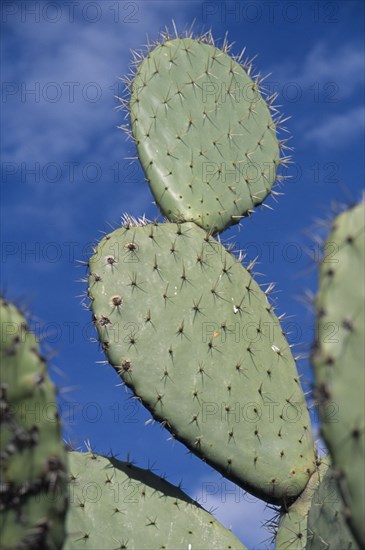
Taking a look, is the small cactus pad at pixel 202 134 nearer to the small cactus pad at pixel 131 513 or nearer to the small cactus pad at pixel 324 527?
the small cactus pad at pixel 131 513

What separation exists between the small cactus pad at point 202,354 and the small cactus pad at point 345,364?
1442 mm

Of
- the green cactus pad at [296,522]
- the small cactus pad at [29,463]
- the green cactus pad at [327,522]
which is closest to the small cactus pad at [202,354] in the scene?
the green cactus pad at [296,522]

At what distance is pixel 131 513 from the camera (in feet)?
10.7

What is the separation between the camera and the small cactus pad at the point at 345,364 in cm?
176

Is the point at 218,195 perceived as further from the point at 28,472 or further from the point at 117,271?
the point at 28,472

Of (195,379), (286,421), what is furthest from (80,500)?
(286,421)

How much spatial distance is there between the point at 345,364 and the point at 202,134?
238 centimetres

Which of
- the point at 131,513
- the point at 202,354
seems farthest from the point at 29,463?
the point at 202,354

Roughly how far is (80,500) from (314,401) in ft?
5.22

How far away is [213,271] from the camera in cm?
364

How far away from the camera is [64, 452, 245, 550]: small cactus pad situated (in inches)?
125

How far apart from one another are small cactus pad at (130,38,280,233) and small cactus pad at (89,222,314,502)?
28 centimetres

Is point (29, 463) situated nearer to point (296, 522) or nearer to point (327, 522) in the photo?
point (327, 522)

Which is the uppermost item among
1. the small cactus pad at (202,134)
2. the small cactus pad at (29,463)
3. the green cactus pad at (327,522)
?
the small cactus pad at (202,134)
